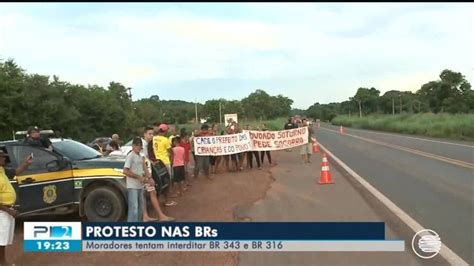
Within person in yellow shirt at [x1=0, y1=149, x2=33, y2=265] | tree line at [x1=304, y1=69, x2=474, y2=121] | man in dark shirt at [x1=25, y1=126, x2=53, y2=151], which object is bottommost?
person in yellow shirt at [x1=0, y1=149, x2=33, y2=265]

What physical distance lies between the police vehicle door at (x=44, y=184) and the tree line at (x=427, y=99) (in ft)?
294

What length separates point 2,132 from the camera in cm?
3181

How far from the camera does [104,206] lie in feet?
29.8

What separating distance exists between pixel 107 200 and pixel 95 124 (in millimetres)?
46545

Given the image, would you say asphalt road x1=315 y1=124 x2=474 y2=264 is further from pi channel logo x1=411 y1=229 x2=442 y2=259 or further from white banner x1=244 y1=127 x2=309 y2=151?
white banner x1=244 y1=127 x2=309 y2=151

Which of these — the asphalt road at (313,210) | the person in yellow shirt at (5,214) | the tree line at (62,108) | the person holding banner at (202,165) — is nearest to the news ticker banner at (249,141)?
the person holding banner at (202,165)

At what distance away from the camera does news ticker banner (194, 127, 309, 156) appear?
17.6 metres

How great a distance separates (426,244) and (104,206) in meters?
5.46

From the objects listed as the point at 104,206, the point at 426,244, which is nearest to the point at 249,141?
the point at 104,206

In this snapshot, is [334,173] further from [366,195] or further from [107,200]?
[107,200]

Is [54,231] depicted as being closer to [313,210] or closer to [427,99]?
[313,210]

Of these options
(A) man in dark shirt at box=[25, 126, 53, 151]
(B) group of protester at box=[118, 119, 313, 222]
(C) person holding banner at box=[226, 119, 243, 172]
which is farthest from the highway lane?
(A) man in dark shirt at box=[25, 126, 53, 151]

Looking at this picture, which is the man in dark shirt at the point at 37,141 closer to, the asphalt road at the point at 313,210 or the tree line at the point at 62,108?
the asphalt road at the point at 313,210

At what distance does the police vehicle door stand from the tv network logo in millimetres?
2197
